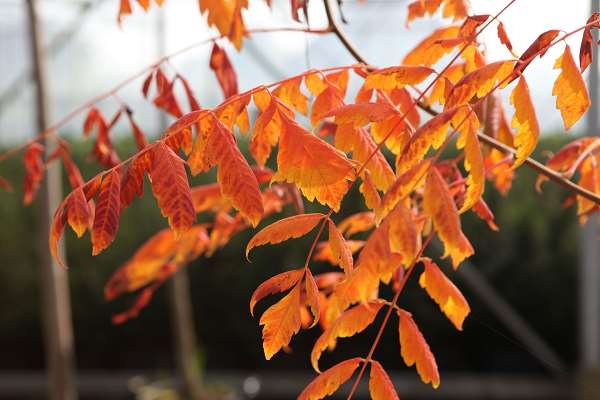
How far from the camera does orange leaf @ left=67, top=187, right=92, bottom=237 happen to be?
1.54 ft

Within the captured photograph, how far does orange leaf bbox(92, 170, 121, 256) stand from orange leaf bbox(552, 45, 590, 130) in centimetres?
27

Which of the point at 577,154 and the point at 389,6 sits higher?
the point at 389,6

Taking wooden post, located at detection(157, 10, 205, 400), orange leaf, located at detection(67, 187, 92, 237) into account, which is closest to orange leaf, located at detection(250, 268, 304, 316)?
orange leaf, located at detection(67, 187, 92, 237)

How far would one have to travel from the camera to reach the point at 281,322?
471 millimetres

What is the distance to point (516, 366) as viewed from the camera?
2.99 m

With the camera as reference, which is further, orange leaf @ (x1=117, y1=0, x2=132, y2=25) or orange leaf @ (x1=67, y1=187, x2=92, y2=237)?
orange leaf @ (x1=117, y1=0, x2=132, y2=25)

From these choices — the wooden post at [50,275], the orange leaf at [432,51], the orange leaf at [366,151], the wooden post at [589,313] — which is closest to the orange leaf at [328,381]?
the orange leaf at [366,151]

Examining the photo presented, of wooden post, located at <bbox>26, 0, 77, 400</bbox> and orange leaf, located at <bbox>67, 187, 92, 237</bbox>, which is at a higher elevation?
wooden post, located at <bbox>26, 0, 77, 400</bbox>

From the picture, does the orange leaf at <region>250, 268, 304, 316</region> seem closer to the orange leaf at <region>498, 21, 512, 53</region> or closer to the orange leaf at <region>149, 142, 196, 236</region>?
the orange leaf at <region>149, 142, 196, 236</region>

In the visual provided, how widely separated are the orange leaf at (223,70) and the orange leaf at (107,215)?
302 millimetres

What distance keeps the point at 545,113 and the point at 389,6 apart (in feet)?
2.17

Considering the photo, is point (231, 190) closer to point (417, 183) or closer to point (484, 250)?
point (417, 183)

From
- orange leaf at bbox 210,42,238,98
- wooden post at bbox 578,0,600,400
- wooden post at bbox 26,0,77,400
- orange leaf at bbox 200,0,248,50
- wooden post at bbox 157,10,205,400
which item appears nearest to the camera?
orange leaf at bbox 200,0,248,50

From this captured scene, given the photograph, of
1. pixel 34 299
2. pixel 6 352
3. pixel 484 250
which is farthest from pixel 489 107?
pixel 6 352
